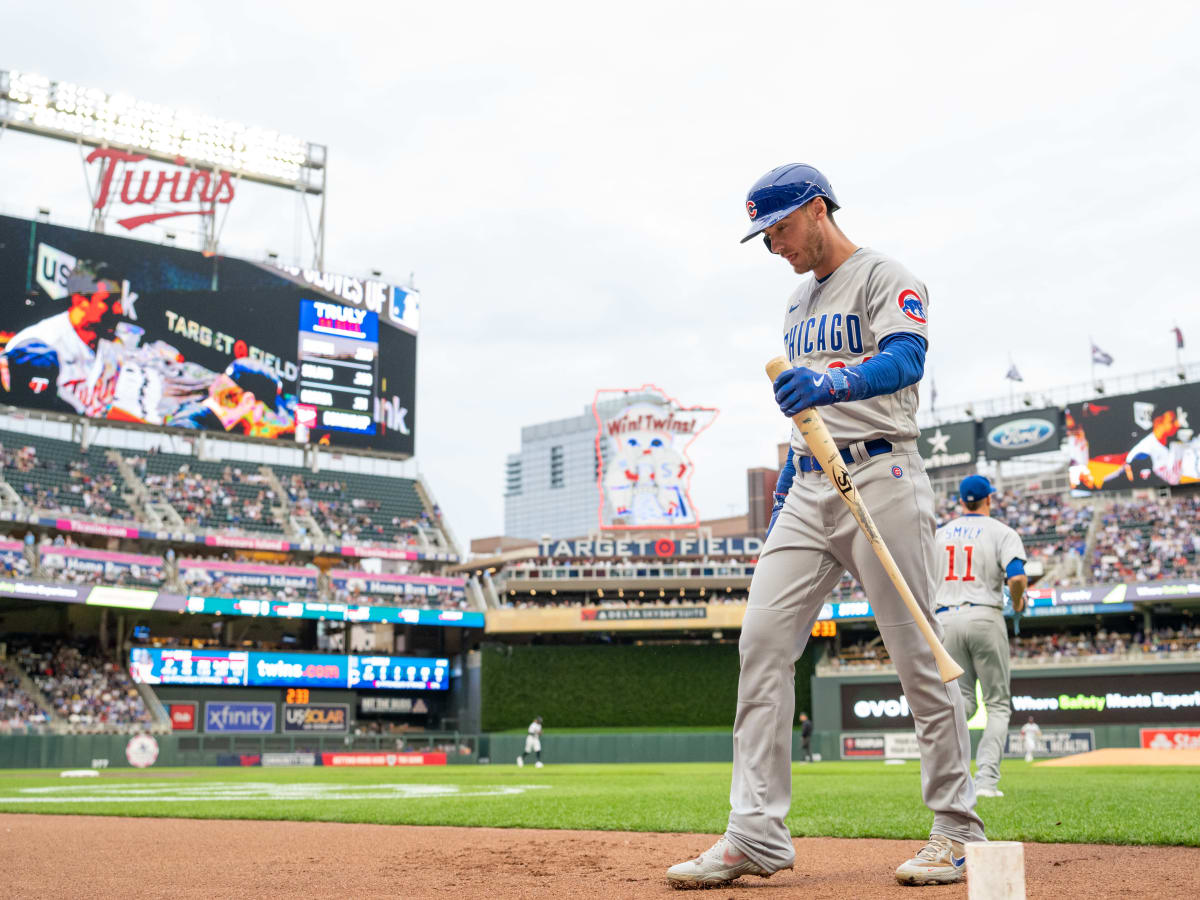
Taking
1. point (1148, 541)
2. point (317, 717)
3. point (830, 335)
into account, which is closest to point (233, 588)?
point (317, 717)

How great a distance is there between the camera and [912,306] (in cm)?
412

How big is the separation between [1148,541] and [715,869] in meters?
39.9

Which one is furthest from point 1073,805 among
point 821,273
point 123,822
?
point 123,822

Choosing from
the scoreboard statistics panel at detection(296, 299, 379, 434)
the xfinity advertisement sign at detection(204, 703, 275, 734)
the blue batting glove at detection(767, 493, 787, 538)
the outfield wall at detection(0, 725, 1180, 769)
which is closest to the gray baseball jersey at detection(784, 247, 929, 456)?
the blue batting glove at detection(767, 493, 787, 538)

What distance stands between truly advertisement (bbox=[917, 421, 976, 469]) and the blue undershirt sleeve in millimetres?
44730

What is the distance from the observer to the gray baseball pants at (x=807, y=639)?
4070mm

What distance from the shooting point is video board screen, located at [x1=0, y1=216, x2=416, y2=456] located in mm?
38116

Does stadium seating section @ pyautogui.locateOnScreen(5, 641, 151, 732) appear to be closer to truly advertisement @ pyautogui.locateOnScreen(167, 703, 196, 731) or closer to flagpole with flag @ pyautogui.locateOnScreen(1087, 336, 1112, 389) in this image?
truly advertisement @ pyautogui.locateOnScreen(167, 703, 196, 731)

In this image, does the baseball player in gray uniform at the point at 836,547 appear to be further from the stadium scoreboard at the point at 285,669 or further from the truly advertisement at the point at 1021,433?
the truly advertisement at the point at 1021,433

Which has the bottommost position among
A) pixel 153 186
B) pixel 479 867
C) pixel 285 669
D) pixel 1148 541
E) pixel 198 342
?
pixel 285 669

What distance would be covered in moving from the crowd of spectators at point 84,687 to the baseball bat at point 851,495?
31970mm

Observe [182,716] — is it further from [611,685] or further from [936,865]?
[936,865]

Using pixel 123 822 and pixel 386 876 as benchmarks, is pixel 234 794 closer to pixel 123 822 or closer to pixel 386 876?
pixel 123 822

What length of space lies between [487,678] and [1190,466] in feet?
83.2
